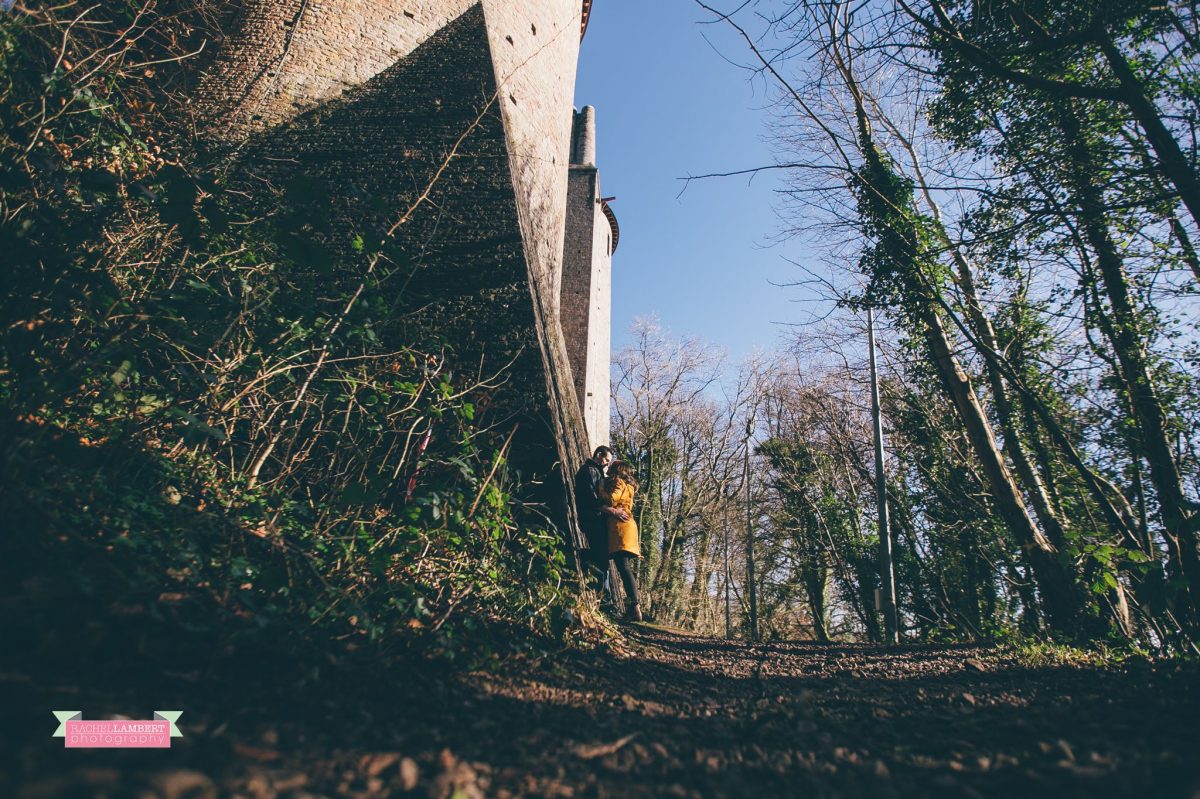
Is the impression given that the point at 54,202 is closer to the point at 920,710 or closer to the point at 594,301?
the point at 920,710

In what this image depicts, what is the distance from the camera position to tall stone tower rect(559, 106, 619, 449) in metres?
12.6

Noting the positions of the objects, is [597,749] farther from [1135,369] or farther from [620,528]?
[1135,369]

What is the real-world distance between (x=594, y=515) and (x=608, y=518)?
0.15 metres

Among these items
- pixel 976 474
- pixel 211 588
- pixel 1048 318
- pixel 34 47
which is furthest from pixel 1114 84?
pixel 34 47

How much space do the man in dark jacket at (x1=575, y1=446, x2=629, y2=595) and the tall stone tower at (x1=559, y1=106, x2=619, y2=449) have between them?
6.07 m

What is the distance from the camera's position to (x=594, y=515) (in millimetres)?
5227

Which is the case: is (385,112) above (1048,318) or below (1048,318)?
above

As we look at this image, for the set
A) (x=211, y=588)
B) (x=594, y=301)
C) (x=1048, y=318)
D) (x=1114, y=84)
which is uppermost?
(x=594, y=301)

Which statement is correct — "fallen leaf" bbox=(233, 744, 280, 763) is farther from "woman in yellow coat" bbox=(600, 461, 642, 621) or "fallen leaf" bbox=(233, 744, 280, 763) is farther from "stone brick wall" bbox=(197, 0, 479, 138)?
"stone brick wall" bbox=(197, 0, 479, 138)

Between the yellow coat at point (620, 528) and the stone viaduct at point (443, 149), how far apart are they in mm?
580

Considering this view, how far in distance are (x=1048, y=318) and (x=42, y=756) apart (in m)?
7.97

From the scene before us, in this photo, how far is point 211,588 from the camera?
2287 mm

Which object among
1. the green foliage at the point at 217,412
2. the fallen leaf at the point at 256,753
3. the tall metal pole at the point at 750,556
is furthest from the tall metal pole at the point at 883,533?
the fallen leaf at the point at 256,753

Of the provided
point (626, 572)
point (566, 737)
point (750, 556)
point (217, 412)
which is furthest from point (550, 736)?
point (750, 556)
